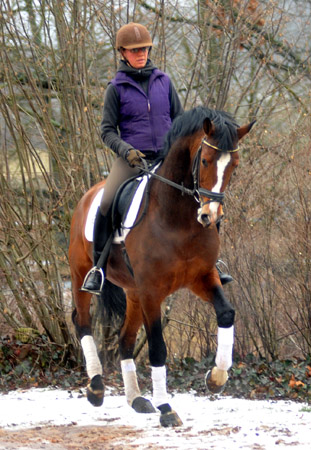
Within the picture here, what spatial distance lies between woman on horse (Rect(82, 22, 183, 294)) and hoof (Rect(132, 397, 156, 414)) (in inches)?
67.5

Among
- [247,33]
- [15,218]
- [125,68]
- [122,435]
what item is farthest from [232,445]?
[247,33]

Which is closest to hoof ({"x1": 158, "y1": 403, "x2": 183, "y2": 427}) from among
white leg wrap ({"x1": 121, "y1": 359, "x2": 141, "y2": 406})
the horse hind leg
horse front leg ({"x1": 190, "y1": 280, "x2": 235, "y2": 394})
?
the horse hind leg

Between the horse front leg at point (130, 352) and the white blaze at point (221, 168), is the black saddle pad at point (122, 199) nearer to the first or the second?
the horse front leg at point (130, 352)

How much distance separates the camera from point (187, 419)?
6.36 metres

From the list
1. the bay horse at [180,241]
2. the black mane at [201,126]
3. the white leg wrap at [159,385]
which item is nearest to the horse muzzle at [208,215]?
the bay horse at [180,241]

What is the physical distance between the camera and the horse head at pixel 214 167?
201 inches

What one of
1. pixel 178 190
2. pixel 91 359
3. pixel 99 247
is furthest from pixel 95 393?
pixel 178 190

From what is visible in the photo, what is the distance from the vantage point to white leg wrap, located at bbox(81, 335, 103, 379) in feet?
22.9

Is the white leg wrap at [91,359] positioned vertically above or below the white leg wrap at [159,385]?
below

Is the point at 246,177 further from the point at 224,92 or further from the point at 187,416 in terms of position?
the point at 187,416

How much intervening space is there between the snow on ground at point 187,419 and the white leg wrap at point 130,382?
0.19m

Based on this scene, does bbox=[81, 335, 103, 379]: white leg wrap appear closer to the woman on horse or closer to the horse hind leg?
the horse hind leg

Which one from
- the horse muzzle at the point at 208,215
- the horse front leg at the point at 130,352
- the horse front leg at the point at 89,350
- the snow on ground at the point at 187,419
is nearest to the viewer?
the horse muzzle at the point at 208,215

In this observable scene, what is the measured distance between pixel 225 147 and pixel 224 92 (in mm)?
3943
